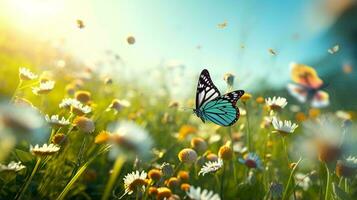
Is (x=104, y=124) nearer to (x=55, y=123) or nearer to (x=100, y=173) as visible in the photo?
(x=100, y=173)

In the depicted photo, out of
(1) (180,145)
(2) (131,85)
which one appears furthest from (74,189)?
(2) (131,85)

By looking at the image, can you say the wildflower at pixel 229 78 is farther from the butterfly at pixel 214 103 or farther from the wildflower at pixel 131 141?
the wildflower at pixel 131 141

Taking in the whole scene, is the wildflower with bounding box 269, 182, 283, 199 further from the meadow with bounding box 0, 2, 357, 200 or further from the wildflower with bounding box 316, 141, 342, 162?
the wildflower with bounding box 316, 141, 342, 162

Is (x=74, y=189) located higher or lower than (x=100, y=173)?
lower

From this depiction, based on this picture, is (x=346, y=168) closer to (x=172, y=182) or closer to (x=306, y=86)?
(x=172, y=182)

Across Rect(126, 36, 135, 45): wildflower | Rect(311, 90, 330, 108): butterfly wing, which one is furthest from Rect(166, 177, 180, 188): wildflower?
Rect(311, 90, 330, 108): butterfly wing

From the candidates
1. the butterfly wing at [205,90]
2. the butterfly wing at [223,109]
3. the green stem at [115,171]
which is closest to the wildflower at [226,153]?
the butterfly wing at [223,109]
